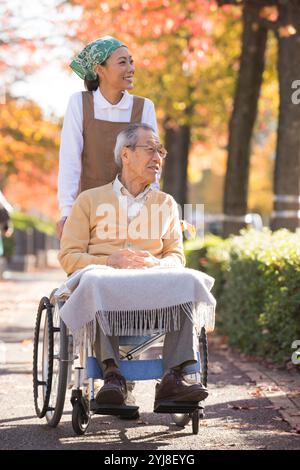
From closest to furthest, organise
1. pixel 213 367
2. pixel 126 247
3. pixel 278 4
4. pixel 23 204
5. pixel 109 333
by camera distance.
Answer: pixel 109 333 < pixel 126 247 < pixel 213 367 < pixel 278 4 < pixel 23 204

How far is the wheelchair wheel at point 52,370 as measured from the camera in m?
6.31

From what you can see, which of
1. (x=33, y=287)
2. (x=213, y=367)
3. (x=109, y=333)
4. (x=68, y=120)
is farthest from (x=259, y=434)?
(x=33, y=287)

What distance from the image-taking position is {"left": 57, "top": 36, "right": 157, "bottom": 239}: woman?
23.2ft

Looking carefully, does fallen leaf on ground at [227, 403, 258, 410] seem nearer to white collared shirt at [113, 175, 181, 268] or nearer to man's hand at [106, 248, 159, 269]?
white collared shirt at [113, 175, 181, 268]

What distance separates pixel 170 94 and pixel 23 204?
82.8ft

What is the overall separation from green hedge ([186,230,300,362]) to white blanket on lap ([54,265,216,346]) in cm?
244

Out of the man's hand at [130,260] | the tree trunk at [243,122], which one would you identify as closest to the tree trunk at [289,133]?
the tree trunk at [243,122]

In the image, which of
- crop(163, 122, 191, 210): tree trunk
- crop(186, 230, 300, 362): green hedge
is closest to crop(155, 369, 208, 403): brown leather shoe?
crop(186, 230, 300, 362): green hedge

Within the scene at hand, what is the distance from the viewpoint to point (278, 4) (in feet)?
46.6

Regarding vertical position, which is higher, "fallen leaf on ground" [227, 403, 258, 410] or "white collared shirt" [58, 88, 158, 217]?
"white collared shirt" [58, 88, 158, 217]

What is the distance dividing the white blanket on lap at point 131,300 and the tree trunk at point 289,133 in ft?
26.2

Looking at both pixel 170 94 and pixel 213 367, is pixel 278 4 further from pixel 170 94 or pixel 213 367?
pixel 170 94

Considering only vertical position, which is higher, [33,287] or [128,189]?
[128,189]
